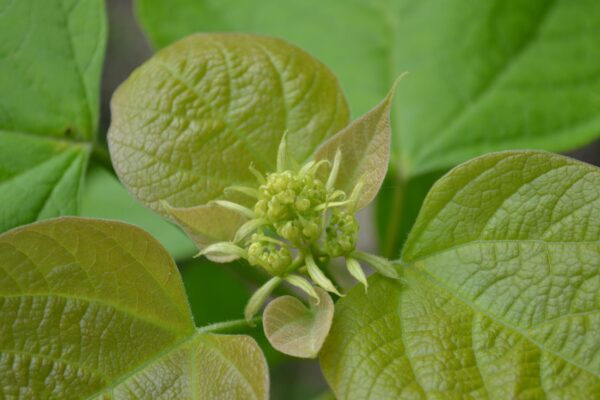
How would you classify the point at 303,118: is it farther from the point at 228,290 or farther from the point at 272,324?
the point at 228,290

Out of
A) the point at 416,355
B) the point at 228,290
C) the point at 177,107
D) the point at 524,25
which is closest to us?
the point at 416,355

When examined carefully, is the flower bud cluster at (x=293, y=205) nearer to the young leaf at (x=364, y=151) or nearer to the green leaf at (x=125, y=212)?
the young leaf at (x=364, y=151)

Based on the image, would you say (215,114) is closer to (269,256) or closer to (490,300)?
(269,256)

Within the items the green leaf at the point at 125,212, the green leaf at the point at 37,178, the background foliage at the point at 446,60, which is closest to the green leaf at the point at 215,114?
the green leaf at the point at 37,178

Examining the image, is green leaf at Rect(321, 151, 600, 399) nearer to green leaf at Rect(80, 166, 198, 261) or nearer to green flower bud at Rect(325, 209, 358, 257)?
green flower bud at Rect(325, 209, 358, 257)

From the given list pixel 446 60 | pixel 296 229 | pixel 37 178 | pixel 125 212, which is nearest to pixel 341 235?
pixel 296 229

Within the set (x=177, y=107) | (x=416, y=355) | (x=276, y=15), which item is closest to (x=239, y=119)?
→ (x=177, y=107)
